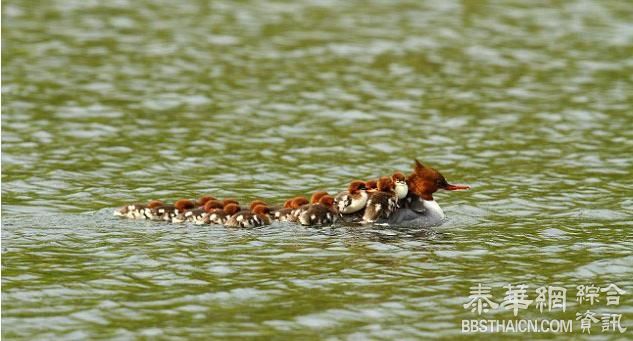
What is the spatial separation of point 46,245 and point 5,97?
7380 millimetres

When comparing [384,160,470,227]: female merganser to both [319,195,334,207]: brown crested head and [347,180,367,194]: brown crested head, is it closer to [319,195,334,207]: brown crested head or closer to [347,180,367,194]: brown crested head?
[347,180,367,194]: brown crested head

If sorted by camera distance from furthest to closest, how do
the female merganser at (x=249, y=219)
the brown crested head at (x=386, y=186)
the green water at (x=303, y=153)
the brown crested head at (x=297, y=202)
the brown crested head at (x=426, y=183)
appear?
the brown crested head at (x=426, y=183)
the brown crested head at (x=386, y=186)
the brown crested head at (x=297, y=202)
the female merganser at (x=249, y=219)
the green water at (x=303, y=153)

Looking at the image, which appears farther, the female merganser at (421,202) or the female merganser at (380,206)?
the female merganser at (421,202)

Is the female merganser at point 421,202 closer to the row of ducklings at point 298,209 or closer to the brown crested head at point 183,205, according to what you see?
the row of ducklings at point 298,209

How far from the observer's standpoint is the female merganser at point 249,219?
13.6 m

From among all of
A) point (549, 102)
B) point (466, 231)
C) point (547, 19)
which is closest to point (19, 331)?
point (466, 231)

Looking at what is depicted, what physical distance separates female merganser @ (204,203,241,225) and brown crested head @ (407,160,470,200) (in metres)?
1.94

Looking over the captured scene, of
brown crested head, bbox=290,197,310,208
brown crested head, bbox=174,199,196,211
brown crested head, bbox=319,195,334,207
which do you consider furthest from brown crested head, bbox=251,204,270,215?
brown crested head, bbox=174,199,196,211

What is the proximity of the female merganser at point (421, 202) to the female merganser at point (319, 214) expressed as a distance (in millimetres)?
623

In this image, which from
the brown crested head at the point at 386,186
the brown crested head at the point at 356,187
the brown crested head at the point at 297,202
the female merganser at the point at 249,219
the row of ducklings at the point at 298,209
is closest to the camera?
the female merganser at the point at 249,219

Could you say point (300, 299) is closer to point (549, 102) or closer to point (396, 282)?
point (396, 282)

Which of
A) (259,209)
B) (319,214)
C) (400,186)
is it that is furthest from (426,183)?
(259,209)

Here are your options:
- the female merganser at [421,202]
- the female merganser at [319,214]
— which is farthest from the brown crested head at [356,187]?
the female merganser at [421,202]

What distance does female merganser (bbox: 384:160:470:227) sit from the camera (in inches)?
→ 555
